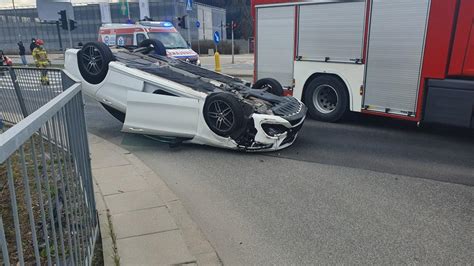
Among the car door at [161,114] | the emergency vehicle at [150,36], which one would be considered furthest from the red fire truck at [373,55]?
the emergency vehicle at [150,36]

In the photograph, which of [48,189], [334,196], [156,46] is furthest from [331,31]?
[48,189]

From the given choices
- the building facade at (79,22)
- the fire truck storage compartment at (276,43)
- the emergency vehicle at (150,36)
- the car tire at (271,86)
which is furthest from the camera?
the building facade at (79,22)

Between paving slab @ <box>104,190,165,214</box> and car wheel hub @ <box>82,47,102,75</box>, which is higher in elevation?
car wheel hub @ <box>82,47,102,75</box>

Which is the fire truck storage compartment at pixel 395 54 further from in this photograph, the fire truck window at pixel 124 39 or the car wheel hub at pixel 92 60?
the fire truck window at pixel 124 39

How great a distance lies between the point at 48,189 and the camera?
1.99 meters

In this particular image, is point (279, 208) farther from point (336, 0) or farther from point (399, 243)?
point (336, 0)

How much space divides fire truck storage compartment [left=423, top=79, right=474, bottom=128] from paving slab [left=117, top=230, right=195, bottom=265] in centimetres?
492

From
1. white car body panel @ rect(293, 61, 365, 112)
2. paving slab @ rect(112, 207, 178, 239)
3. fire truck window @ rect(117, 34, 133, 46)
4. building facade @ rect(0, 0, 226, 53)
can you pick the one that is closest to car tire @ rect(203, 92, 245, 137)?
paving slab @ rect(112, 207, 178, 239)

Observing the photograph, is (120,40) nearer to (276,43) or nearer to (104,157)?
(276,43)

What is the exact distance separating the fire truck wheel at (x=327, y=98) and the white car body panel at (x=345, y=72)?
14 centimetres

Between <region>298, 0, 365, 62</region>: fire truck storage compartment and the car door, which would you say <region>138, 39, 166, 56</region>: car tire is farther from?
<region>298, 0, 365, 62</region>: fire truck storage compartment

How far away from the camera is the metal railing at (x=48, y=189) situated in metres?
1.56

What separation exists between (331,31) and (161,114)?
387 centimetres

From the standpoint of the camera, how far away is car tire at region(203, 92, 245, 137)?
561 cm
